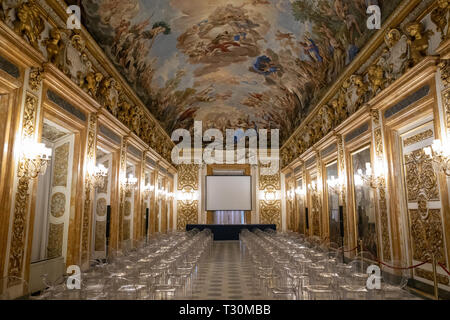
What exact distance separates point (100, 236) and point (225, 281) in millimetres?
5465

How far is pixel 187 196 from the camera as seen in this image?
1034 inches

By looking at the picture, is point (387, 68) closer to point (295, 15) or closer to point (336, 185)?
point (295, 15)

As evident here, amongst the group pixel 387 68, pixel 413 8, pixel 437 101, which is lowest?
pixel 437 101

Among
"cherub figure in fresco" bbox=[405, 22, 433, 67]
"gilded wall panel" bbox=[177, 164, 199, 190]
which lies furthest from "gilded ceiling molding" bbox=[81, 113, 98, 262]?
"gilded wall panel" bbox=[177, 164, 199, 190]

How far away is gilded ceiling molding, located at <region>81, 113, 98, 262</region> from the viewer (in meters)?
9.62

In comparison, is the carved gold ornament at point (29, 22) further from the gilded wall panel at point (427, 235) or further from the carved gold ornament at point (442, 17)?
the gilded wall panel at point (427, 235)

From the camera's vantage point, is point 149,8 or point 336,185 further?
point 336,185

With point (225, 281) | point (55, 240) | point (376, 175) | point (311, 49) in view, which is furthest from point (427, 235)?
point (55, 240)

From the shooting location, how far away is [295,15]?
39.3 ft

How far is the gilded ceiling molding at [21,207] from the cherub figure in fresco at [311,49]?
10010 millimetres

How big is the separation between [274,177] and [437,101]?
65.9 ft

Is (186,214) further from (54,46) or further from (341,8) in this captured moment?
(54,46)
